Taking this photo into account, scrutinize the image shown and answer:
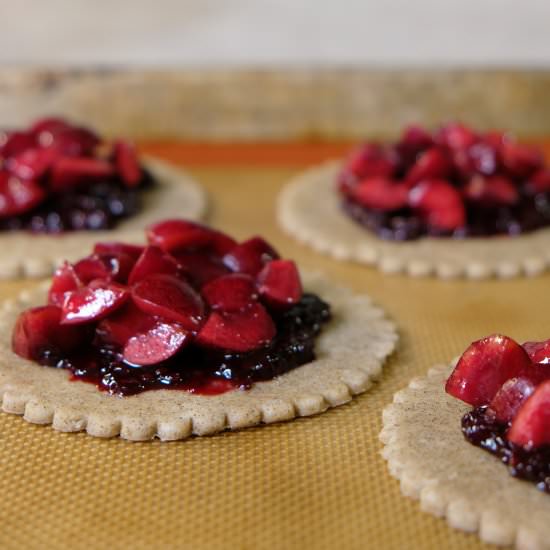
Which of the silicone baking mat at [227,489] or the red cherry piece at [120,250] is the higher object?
the red cherry piece at [120,250]

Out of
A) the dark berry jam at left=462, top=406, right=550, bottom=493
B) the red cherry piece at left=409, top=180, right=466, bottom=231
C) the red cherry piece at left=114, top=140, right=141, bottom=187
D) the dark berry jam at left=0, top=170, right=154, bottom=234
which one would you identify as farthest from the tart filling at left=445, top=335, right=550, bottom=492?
the red cherry piece at left=114, top=140, right=141, bottom=187

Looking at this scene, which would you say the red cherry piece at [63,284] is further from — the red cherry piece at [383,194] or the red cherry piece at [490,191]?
the red cherry piece at [490,191]

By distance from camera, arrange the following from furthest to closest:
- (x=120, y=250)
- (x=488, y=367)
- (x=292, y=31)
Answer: (x=292, y=31) → (x=120, y=250) → (x=488, y=367)

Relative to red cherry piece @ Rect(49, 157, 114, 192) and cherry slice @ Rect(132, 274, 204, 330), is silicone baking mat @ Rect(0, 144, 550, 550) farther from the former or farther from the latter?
red cherry piece @ Rect(49, 157, 114, 192)

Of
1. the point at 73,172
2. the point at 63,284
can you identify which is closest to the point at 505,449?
the point at 63,284

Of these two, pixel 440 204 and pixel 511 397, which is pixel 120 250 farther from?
pixel 440 204

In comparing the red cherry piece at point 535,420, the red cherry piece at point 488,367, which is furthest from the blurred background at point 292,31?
the red cherry piece at point 535,420
